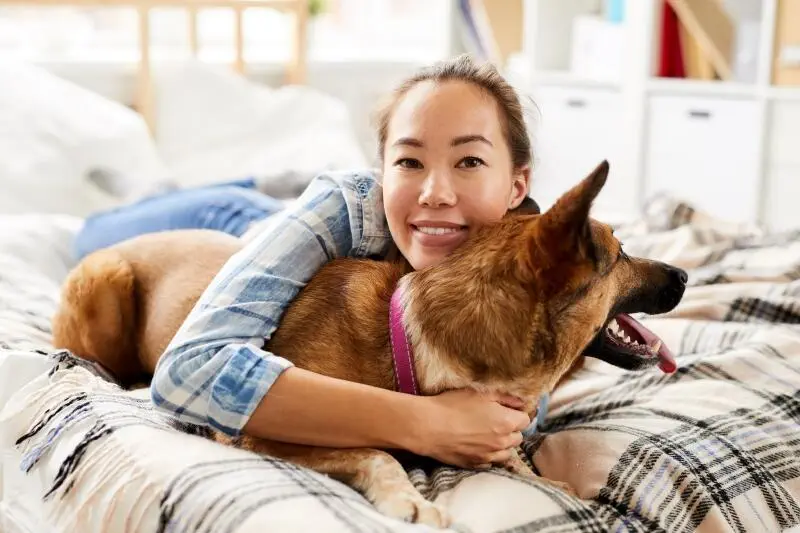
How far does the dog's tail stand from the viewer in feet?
5.83

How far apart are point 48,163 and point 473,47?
8.23 ft

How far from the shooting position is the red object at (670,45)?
4.12m

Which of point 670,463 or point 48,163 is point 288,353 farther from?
point 48,163

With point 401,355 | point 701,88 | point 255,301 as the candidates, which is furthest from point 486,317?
point 701,88

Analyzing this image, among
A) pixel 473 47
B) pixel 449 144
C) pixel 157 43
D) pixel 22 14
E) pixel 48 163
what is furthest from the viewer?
pixel 473 47

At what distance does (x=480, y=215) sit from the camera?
1.47m

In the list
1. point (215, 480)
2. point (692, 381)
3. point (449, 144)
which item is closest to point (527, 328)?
point (449, 144)

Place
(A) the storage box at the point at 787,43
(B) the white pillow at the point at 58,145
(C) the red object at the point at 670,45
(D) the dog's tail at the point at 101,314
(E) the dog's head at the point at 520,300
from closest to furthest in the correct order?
(E) the dog's head at the point at 520,300
(D) the dog's tail at the point at 101,314
(B) the white pillow at the point at 58,145
(A) the storage box at the point at 787,43
(C) the red object at the point at 670,45

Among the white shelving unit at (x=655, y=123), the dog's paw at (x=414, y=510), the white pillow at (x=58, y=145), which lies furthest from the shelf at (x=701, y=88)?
the dog's paw at (x=414, y=510)

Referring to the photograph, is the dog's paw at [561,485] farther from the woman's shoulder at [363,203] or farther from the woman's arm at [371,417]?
the woman's shoulder at [363,203]

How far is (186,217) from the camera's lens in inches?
98.1

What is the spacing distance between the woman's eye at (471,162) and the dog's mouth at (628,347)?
316 mm

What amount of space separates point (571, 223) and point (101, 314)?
98cm

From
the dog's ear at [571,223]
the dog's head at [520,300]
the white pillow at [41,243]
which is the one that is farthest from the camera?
the white pillow at [41,243]
